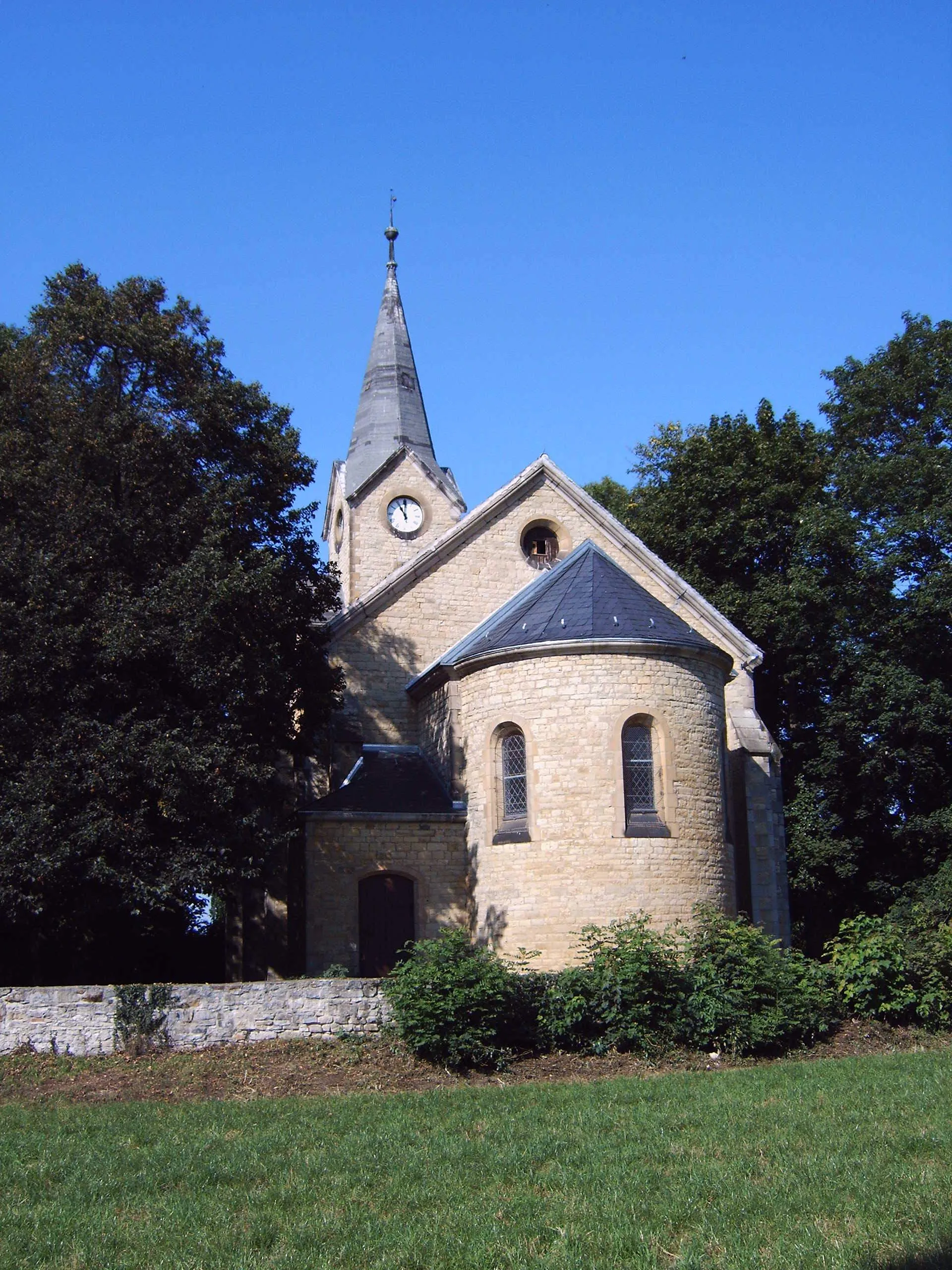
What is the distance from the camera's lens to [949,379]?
30562mm

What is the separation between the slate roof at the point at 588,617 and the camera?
20.9m

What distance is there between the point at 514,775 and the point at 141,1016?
7.98 metres

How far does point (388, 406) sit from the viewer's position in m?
36.5

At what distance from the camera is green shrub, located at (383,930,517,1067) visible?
15008 mm

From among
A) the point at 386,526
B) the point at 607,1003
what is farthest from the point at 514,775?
the point at 386,526

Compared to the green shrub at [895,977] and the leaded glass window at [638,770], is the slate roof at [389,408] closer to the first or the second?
the leaded glass window at [638,770]

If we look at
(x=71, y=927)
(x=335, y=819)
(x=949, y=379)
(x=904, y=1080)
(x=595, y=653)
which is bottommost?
(x=904, y=1080)

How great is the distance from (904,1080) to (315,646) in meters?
12.3

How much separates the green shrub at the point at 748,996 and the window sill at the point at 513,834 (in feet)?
12.6

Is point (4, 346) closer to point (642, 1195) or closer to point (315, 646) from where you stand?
point (315, 646)

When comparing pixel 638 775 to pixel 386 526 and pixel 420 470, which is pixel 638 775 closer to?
pixel 386 526

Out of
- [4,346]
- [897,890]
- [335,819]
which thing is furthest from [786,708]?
[4,346]

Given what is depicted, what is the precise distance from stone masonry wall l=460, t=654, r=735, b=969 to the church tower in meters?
11.7

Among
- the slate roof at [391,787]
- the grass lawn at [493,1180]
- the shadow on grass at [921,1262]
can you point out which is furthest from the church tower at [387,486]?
the shadow on grass at [921,1262]
